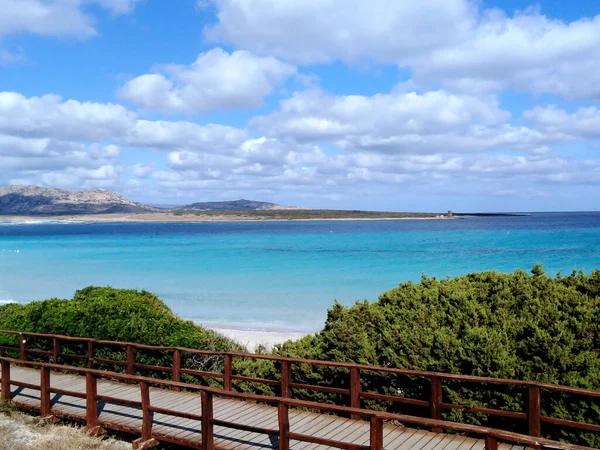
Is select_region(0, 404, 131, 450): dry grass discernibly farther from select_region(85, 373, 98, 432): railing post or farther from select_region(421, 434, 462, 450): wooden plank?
select_region(421, 434, 462, 450): wooden plank

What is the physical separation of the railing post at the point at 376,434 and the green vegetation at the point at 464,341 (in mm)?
1780

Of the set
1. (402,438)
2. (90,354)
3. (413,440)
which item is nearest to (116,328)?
(90,354)

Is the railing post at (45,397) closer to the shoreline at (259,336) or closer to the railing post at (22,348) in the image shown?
the railing post at (22,348)

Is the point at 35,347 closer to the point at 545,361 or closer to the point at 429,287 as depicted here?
the point at 429,287

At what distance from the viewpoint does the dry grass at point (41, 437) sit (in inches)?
287

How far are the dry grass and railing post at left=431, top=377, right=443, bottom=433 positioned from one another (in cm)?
399

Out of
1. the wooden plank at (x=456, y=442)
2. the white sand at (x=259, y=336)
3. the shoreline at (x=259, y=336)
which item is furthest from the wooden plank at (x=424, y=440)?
the white sand at (x=259, y=336)

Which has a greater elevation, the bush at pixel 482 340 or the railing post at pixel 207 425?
the bush at pixel 482 340

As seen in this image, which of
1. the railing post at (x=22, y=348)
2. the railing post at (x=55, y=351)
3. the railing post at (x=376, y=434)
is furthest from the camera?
the railing post at (x=22, y=348)

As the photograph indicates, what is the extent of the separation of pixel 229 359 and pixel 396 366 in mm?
2663

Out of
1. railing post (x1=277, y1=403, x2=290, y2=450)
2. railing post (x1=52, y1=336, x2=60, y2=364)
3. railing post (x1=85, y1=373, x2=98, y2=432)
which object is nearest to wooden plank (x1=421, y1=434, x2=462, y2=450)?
railing post (x1=277, y1=403, x2=290, y2=450)

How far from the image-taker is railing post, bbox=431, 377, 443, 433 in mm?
6812

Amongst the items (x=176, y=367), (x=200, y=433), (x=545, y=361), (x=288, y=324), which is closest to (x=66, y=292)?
(x=288, y=324)

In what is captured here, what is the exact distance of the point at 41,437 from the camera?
25.6 ft
